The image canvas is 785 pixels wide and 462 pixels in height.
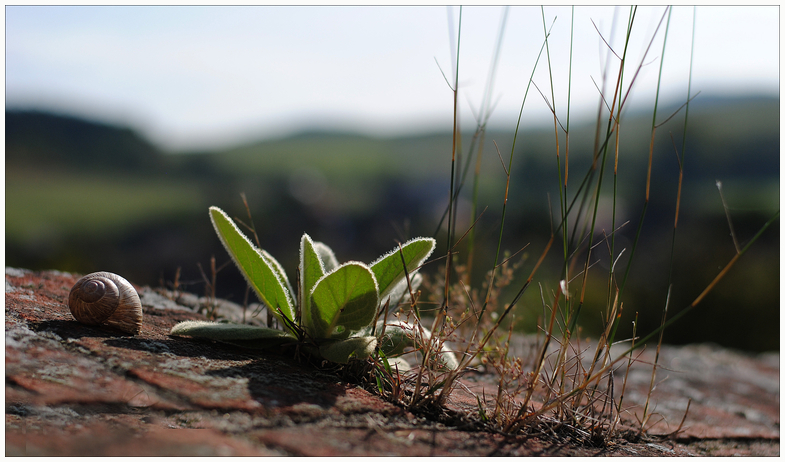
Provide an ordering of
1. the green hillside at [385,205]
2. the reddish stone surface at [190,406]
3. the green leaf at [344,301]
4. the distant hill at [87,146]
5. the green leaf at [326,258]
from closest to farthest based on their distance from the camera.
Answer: the reddish stone surface at [190,406], the green leaf at [344,301], the green leaf at [326,258], the green hillside at [385,205], the distant hill at [87,146]

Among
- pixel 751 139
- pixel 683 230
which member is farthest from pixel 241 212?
pixel 751 139

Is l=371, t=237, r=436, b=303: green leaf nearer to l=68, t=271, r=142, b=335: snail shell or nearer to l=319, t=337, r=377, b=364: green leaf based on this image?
l=319, t=337, r=377, b=364: green leaf

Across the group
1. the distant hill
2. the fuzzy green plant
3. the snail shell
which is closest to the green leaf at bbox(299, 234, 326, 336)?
the fuzzy green plant

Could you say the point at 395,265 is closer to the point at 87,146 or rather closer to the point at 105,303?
the point at 105,303

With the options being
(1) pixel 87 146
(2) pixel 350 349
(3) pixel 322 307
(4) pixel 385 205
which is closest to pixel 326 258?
(3) pixel 322 307

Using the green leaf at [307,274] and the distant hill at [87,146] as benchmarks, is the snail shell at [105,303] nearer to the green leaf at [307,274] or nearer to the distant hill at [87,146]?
Result: the green leaf at [307,274]

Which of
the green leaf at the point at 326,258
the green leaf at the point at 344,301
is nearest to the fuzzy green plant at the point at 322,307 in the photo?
the green leaf at the point at 344,301
